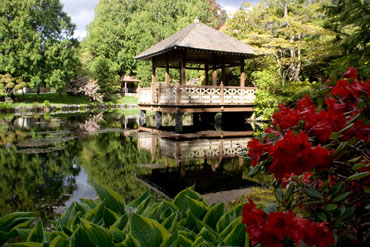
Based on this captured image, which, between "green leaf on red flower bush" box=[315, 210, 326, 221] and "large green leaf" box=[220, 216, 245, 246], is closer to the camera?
"green leaf on red flower bush" box=[315, 210, 326, 221]

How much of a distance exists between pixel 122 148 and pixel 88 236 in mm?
7702

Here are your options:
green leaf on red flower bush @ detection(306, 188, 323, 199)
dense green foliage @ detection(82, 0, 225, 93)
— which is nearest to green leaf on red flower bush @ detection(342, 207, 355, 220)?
green leaf on red flower bush @ detection(306, 188, 323, 199)

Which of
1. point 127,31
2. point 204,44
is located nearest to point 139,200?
point 204,44

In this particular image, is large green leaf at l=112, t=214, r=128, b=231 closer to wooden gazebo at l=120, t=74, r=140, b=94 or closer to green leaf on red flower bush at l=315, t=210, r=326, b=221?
green leaf on red flower bush at l=315, t=210, r=326, b=221

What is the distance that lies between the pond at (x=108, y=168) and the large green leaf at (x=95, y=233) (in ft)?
6.58

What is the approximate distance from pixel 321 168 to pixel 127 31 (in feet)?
132

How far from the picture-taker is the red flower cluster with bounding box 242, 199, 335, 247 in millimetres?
1023

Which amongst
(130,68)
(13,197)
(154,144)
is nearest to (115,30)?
(130,68)

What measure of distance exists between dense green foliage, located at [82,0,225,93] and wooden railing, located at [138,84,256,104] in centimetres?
2249

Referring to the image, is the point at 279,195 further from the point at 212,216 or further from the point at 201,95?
the point at 201,95

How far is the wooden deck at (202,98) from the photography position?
44.7 ft

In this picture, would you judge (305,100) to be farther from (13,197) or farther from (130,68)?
(130,68)

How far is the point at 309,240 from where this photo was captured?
1.06 meters

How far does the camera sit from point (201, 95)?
14086mm
